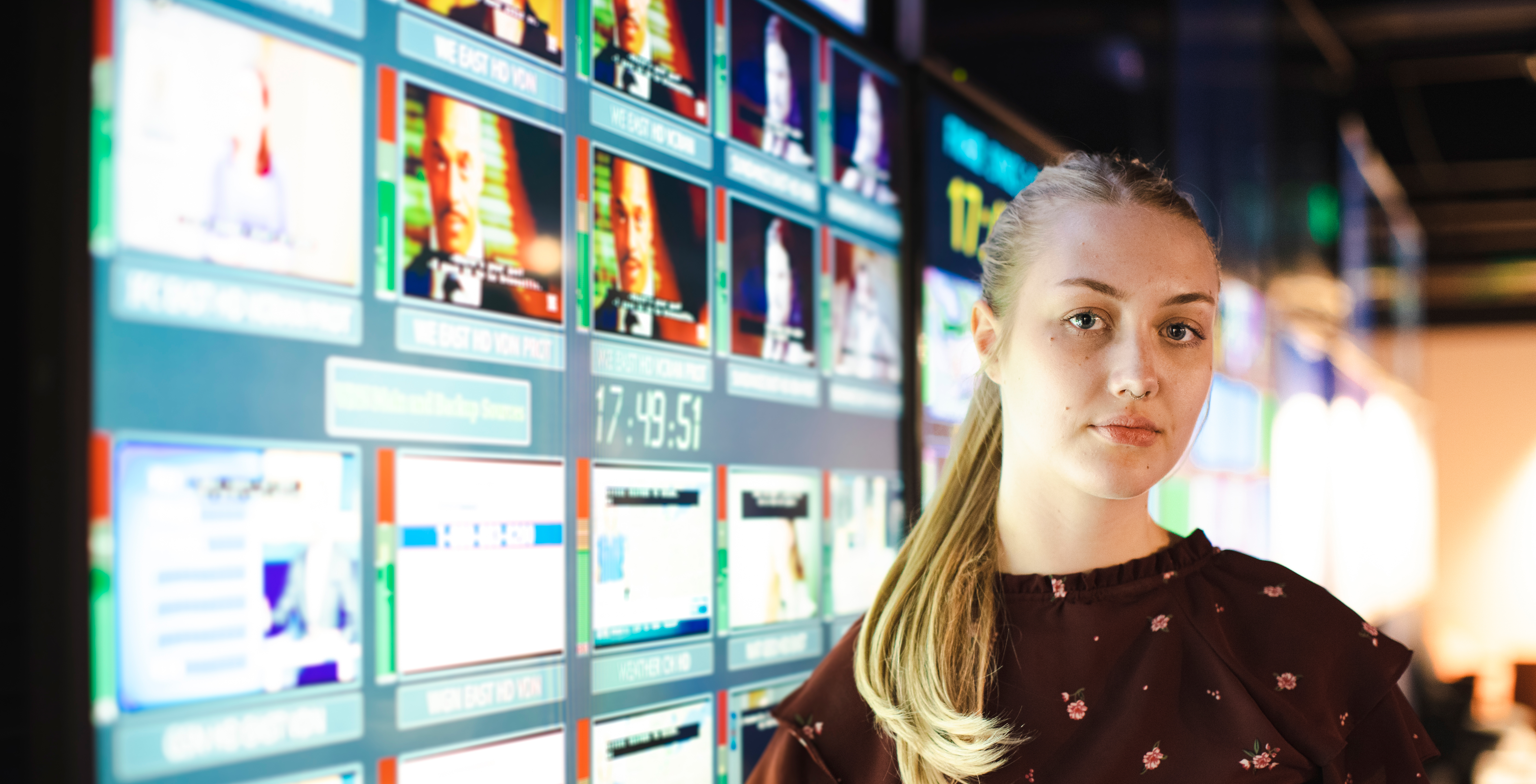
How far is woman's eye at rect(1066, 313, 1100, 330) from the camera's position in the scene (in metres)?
1.28

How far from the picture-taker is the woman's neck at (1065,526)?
1.35 metres

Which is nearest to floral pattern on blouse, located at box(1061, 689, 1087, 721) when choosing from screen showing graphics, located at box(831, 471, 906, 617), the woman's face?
the woman's face

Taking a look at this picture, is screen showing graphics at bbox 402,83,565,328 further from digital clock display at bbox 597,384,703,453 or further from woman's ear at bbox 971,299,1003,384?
woman's ear at bbox 971,299,1003,384

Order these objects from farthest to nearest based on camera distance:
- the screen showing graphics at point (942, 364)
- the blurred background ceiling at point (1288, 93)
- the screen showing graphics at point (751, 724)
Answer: the blurred background ceiling at point (1288, 93), the screen showing graphics at point (942, 364), the screen showing graphics at point (751, 724)

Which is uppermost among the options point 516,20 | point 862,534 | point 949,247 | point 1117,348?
point 516,20

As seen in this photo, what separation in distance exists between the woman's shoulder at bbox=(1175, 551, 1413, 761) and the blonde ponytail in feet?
0.82

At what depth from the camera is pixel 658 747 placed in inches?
61.2

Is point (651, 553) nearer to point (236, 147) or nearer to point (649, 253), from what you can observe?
point (649, 253)

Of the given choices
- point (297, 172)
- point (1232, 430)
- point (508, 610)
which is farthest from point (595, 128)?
point (1232, 430)

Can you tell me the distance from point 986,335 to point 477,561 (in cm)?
65

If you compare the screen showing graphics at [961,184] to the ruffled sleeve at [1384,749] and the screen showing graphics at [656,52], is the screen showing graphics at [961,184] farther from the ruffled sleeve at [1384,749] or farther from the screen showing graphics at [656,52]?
the ruffled sleeve at [1384,749]

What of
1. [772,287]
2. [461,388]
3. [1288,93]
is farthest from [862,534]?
[1288,93]

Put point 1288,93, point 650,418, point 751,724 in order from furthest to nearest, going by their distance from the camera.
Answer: point 1288,93
point 751,724
point 650,418

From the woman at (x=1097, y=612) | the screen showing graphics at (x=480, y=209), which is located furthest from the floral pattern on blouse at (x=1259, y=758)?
the screen showing graphics at (x=480, y=209)
